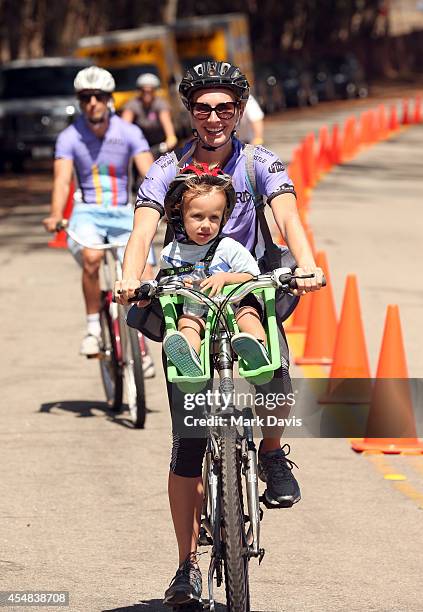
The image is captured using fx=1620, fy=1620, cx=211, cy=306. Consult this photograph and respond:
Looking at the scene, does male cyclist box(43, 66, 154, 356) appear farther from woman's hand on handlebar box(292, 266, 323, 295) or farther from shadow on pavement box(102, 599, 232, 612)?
woman's hand on handlebar box(292, 266, 323, 295)

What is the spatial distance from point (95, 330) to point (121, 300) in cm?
475

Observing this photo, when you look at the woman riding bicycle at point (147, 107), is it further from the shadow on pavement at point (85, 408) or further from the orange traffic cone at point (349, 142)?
the orange traffic cone at point (349, 142)

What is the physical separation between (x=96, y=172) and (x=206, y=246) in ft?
15.0

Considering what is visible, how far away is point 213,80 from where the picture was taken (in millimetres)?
6113

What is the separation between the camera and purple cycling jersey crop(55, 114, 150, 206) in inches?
410

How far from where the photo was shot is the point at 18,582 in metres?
6.49

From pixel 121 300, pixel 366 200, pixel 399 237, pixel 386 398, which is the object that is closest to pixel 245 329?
pixel 121 300

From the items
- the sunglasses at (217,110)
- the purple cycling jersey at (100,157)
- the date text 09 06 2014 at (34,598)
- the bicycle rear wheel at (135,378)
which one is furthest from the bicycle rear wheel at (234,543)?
the purple cycling jersey at (100,157)

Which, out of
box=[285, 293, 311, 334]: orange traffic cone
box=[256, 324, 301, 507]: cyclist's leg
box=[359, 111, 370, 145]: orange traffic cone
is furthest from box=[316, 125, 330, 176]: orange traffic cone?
box=[256, 324, 301, 507]: cyclist's leg

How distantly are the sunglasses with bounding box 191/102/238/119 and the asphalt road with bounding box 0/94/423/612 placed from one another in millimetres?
1867

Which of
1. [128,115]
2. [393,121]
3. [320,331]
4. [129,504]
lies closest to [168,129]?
[128,115]

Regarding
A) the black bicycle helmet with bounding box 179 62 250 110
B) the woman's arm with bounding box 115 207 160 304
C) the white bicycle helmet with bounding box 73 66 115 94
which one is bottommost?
the woman's arm with bounding box 115 207 160 304

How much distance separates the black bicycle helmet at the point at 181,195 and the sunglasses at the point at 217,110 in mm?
245

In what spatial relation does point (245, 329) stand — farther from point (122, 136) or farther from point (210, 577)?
point (122, 136)
